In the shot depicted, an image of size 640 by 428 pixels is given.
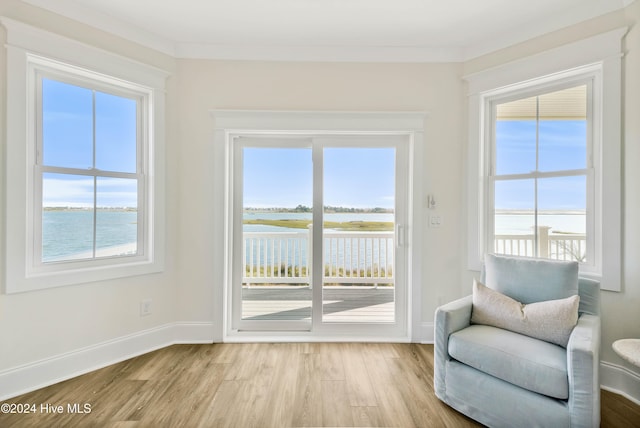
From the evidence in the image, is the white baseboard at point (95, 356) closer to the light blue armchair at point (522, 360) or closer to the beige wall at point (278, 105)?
the beige wall at point (278, 105)

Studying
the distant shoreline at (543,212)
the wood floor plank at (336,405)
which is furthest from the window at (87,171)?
the distant shoreline at (543,212)

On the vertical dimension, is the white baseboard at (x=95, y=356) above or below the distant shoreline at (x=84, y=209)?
below

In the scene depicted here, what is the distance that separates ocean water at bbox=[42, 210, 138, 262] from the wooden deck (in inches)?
47.5

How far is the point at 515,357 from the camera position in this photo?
5.31 feet

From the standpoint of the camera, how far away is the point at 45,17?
2.13 meters

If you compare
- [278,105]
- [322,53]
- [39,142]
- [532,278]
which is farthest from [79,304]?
[532,278]

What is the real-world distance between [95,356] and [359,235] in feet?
7.86

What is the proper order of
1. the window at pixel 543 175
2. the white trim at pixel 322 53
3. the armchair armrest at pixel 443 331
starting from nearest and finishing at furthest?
the armchair armrest at pixel 443 331 < the window at pixel 543 175 < the white trim at pixel 322 53

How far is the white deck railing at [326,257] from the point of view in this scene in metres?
2.95

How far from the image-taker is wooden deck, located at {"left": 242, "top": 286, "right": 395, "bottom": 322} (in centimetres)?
296

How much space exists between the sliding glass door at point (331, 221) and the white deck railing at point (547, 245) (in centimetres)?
87

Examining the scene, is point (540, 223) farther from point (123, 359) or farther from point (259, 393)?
point (123, 359)

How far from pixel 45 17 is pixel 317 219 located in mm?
2527

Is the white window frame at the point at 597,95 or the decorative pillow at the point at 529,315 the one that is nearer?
the decorative pillow at the point at 529,315
